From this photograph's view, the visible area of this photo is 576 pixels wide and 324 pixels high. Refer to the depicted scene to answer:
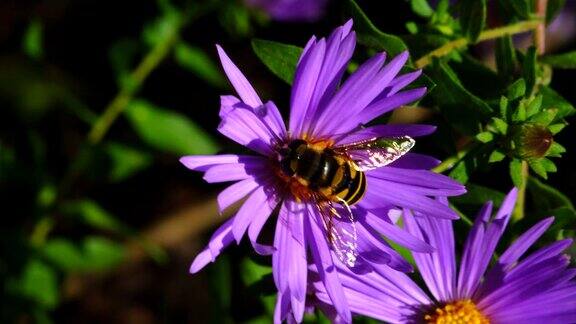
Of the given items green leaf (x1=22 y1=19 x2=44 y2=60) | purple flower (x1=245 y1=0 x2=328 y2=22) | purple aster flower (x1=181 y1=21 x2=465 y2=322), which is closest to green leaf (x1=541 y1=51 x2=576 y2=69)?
purple aster flower (x1=181 y1=21 x2=465 y2=322)

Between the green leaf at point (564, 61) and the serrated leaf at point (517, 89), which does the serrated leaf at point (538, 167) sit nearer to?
the serrated leaf at point (517, 89)

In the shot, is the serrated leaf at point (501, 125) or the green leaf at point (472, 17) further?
the green leaf at point (472, 17)

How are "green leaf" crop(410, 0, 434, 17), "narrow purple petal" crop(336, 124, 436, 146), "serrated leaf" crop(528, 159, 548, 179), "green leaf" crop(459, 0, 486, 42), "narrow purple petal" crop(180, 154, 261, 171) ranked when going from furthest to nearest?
"green leaf" crop(410, 0, 434, 17) → "green leaf" crop(459, 0, 486, 42) → "serrated leaf" crop(528, 159, 548, 179) → "narrow purple petal" crop(336, 124, 436, 146) → "narrow purple petal" crop(180, 154, 261, 171)

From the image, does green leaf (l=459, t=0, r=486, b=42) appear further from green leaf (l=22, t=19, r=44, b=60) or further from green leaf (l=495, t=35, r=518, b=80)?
green leaf (l=22, t=19, r=44, b=60)

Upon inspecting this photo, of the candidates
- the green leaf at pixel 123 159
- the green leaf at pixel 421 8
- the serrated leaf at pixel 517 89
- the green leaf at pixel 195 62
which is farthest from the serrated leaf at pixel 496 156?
the green leaf at pixel 123 159

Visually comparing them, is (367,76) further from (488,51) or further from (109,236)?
(109,236)
